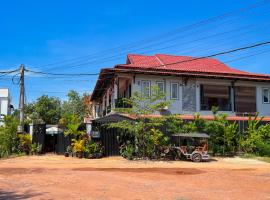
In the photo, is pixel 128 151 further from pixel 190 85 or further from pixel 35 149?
pixel 190 85

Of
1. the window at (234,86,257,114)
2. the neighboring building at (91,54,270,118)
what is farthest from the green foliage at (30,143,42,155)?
the window at (234,86,257,114)

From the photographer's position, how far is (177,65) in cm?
2848

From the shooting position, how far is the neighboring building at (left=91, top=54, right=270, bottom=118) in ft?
83.8

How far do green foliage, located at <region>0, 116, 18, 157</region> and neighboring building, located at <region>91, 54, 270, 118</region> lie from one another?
7.16 metres

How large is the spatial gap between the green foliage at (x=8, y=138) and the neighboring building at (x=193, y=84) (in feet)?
23.5

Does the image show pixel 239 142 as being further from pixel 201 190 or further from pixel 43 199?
pixel 43 199

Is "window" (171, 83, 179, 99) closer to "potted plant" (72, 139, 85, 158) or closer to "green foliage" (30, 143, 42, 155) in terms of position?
"potted plant" (72, 139, 85, 158)

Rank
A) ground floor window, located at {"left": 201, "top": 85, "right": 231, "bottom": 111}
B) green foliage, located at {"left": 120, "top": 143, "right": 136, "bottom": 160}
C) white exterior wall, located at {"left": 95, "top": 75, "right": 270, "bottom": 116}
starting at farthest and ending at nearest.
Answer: ground floor window, located at {"left": 201, "top": 85, "right": 231, "bottom": 111} → white exterior wall, located at {"left": 95, "top": 75, "right": 270, "bottom": 116} → green foliage, located at {"left": 120, "top": 143, "right": 136, "bottom": 160}

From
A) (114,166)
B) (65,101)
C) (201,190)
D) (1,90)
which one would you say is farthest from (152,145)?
(1,90)

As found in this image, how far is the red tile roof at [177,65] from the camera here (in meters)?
25.8

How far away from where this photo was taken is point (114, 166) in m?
16.5

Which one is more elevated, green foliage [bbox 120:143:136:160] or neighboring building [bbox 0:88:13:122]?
neighboring building [bbox 0:88:13:122]

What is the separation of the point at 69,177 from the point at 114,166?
4.24 metres

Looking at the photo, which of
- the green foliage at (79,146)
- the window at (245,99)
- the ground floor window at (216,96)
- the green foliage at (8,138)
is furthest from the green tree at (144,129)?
the window at (245,99)
